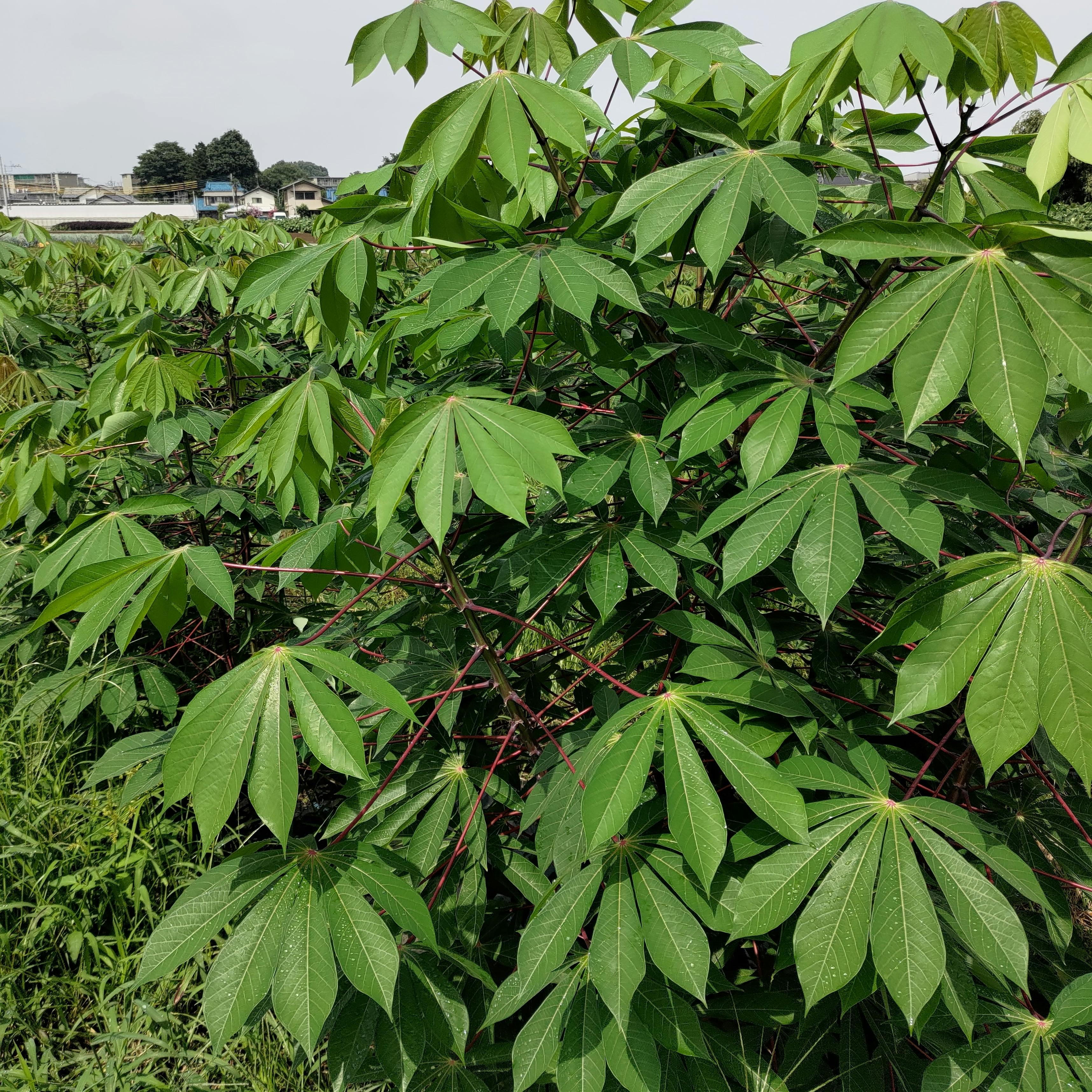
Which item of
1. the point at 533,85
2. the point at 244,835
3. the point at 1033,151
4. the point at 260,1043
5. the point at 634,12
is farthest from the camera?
the point at 244,835

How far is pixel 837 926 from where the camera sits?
941 millimetres

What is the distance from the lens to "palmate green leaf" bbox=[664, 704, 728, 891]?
37.0 inches

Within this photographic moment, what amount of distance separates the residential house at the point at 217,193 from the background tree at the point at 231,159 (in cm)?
114

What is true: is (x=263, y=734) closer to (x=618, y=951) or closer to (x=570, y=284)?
(x=618, y=951)

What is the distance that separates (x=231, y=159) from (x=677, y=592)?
101135 millimetres

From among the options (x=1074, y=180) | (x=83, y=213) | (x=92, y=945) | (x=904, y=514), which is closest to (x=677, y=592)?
(x=904, y=514)

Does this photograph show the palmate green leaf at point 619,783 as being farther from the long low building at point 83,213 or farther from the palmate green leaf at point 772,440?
the long low building at point 83,213

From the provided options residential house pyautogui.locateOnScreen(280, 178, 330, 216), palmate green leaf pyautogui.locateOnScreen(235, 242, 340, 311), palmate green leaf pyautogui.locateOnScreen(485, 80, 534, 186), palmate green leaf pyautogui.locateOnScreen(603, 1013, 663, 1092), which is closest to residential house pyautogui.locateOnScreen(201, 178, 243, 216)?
residential house pyautogui.locateOnScreen(280, 178, 330, 216)

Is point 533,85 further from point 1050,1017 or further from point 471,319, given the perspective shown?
point 1050,1017

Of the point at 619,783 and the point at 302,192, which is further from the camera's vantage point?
the point at 302,192

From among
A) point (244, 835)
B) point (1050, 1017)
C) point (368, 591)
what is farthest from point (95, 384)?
point (1050, 1017)

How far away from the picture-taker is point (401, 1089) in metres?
1.18

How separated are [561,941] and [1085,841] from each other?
87 centimetres

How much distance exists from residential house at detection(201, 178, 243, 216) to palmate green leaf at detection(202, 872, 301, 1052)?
6879 cm
